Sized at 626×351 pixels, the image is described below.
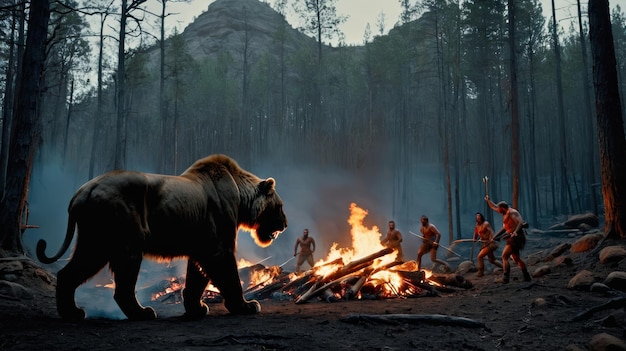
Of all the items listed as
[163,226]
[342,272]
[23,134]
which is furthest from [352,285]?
[23,134]

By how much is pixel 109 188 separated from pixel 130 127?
5208 cm

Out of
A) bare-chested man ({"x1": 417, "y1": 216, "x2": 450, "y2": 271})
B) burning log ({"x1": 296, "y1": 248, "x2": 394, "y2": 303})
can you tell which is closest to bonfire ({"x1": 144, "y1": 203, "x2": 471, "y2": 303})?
burning log ({"x1": 296, "y1": 248, "x2": 394, "y2": 303})

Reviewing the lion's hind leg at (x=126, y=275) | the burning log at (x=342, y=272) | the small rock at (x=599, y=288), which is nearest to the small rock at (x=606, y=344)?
the small rock at (x=599, y=288)

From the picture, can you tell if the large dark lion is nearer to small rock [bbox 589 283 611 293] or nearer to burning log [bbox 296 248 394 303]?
burning log [bbox 296 248 394 303]

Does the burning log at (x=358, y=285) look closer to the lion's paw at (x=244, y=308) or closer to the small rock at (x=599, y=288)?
the lion's paw at (x=244, y=308)

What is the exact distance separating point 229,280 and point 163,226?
130 cm

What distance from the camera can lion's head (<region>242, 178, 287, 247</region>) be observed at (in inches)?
260

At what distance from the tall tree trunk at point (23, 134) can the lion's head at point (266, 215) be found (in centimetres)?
601

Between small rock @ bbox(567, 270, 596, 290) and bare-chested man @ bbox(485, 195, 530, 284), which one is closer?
small rock @ bbox(567, 270, 596, 290)

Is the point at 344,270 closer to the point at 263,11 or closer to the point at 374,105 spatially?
the point at 374,105

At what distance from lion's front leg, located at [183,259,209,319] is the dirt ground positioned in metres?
0.23

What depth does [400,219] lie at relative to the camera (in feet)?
117

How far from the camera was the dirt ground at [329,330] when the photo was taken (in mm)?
3982

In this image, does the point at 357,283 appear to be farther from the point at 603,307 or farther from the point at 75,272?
the point at 75,272
